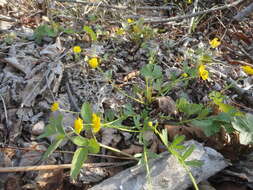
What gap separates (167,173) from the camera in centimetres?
145

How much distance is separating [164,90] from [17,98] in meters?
1.15

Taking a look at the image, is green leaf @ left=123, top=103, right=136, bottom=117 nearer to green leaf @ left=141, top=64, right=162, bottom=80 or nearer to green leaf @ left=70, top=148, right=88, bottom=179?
green leaf @ left=141, top=64, right=162, bottom=80

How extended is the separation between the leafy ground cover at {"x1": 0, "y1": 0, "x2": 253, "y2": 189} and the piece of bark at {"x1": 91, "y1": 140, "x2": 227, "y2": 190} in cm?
6

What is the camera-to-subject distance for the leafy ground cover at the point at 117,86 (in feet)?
5.06

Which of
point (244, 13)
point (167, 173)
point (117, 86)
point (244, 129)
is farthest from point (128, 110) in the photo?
point (244, 13)

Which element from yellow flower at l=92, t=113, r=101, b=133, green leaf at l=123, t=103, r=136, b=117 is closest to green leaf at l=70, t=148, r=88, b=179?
yellow flower at l=92, t=113, r=101, b=133

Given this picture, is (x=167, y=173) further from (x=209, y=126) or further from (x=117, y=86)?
(x=117, y=86)

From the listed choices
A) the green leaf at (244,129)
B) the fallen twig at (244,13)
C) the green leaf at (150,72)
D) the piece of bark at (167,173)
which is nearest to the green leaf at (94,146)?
the piece of bark at (167,173)

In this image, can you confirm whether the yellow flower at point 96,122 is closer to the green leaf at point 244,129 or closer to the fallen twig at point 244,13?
the green leaf at point 244,129

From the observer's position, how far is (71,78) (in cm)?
211

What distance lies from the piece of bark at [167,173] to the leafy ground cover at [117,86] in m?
0.06

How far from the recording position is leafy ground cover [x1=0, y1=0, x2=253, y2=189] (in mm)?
1541

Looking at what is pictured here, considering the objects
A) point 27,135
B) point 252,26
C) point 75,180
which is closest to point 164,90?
point 75,180

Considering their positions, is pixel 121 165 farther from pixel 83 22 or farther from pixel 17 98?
pixel 83 22
